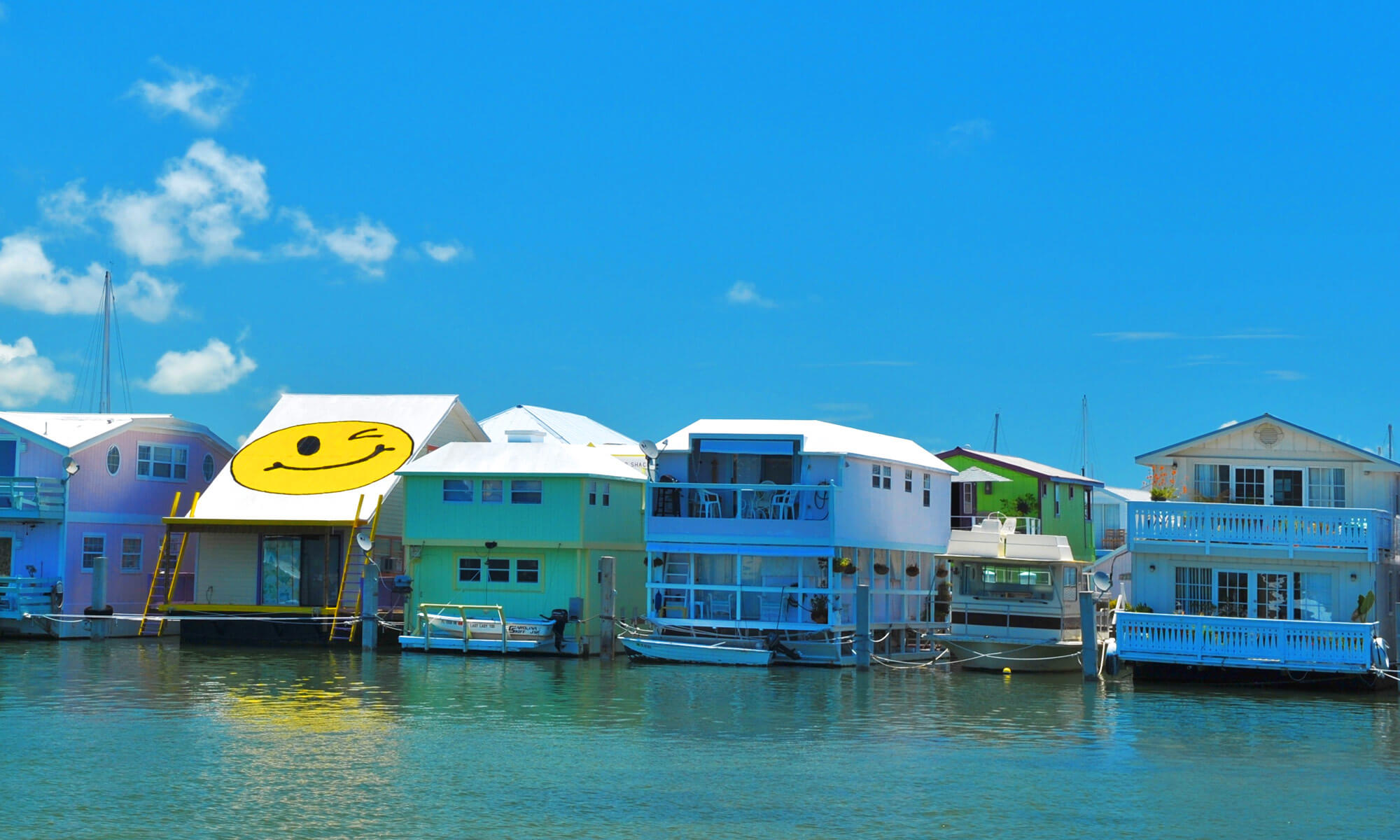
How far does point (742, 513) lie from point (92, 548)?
23.9 m

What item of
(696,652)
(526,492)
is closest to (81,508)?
(526,492)

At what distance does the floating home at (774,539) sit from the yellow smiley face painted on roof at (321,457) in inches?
417

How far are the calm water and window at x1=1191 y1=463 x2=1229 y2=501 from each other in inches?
227

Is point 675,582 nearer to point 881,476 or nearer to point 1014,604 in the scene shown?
point 881,476

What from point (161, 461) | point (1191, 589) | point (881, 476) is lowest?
point (1191, 589)

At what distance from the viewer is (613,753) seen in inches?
1011

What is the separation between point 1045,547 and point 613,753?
881 inches

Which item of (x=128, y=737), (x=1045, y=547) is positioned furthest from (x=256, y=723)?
(x=1045, y=547)

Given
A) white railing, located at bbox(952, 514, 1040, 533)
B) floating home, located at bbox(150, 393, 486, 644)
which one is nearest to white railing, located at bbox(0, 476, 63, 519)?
floating home, located at bbox(150, 393, 486, 644)

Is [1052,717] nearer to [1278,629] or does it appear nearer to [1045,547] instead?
[1278,629]

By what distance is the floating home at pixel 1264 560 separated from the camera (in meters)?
37.1

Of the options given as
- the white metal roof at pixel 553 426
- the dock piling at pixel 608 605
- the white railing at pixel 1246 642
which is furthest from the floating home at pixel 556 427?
the white railing at pixel 1246 642

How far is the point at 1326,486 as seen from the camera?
132ft

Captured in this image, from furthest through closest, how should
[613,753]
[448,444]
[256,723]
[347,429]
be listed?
[347,429] < [448,444] < [256,723] < [613,753]
